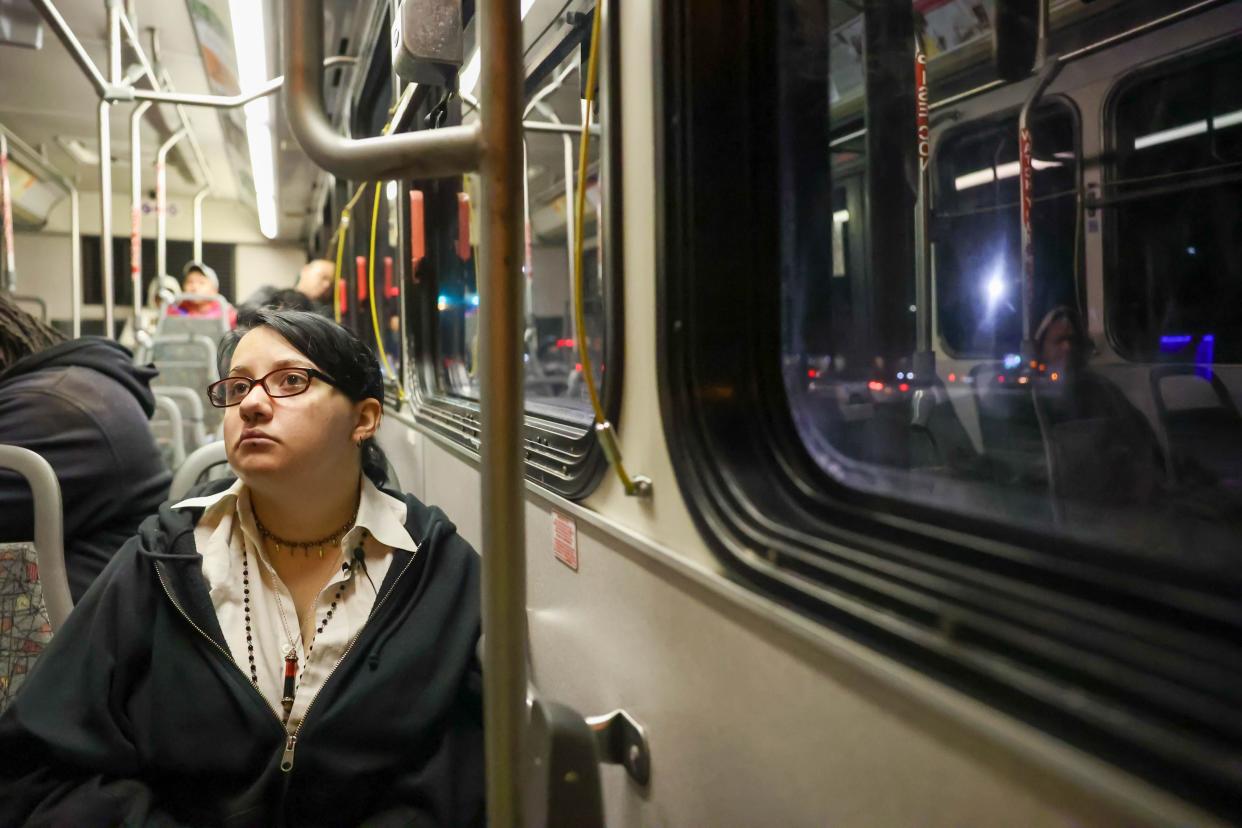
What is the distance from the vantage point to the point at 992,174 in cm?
235

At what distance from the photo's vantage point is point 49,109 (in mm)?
6117

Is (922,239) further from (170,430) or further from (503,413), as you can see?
(170,430)

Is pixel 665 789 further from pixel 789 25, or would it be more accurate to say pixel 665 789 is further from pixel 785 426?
pixel 789 25

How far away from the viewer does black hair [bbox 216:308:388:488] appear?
Result: 1.22 metres

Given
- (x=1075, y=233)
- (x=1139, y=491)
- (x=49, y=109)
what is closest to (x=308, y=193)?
(x=49, y=109)

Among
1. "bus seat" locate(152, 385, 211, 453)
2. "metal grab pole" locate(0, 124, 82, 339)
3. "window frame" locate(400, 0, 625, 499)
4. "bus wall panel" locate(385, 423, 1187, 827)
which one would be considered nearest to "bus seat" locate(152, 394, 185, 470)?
"bus seat" locate(152, 385, 211, 453)

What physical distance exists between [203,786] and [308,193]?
8397mm

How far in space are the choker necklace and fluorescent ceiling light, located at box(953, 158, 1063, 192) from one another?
1939 millimetres

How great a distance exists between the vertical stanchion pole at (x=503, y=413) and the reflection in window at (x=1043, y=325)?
0.54 metres

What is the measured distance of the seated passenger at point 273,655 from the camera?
108cm

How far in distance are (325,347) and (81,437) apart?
856 millimetres

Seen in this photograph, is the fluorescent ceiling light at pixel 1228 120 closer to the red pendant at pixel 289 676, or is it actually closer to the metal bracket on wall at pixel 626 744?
the metal bracket on wall at pixel 626 744

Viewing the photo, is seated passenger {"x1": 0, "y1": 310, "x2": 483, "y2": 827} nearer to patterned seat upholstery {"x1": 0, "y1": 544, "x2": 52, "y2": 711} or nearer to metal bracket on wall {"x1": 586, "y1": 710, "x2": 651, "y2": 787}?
metal bracket on wall {"x1": 586, "y1": 710, "x2": 651, "y2": 787}

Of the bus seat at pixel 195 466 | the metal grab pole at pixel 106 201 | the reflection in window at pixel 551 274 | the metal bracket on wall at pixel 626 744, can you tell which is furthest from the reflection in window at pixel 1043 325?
the metal grab pole at pixel 106 201
